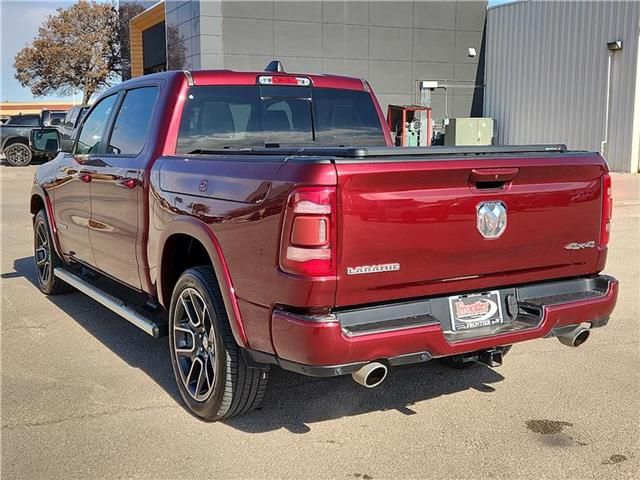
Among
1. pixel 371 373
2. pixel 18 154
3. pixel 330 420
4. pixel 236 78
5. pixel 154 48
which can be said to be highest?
pixel 154 48

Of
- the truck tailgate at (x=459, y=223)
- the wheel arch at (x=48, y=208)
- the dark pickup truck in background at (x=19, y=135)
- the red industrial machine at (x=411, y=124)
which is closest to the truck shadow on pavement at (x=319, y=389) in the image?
the truck tailgate at (x=459, y=223)

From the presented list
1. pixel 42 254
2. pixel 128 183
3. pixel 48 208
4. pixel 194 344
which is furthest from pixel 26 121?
pixel 194 344

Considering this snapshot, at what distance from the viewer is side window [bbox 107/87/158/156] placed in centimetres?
482

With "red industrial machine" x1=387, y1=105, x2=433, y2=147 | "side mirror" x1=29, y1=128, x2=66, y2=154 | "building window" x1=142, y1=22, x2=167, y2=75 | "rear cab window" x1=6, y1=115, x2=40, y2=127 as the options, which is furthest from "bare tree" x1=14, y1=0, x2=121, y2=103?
"side mirror" x1=29, y1=128, x2=66, y2=154

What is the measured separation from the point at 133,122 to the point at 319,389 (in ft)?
7.78

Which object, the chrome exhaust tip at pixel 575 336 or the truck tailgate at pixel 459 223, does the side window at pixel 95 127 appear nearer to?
the truck tailgate at pixel 459 223

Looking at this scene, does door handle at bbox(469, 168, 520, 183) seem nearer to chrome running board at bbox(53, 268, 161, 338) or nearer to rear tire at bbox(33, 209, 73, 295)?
chrome running board at bbox(53, 268, 161, 338)

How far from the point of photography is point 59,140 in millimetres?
6531

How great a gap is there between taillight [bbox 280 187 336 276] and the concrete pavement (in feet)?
3.45

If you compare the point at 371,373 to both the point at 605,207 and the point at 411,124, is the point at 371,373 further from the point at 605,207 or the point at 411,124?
the point at 411,124

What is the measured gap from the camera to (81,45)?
42.2m

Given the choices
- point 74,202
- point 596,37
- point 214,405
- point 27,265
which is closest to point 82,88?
point 596,37

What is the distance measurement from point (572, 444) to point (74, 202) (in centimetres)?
436

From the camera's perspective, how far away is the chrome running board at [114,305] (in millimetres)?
4434
